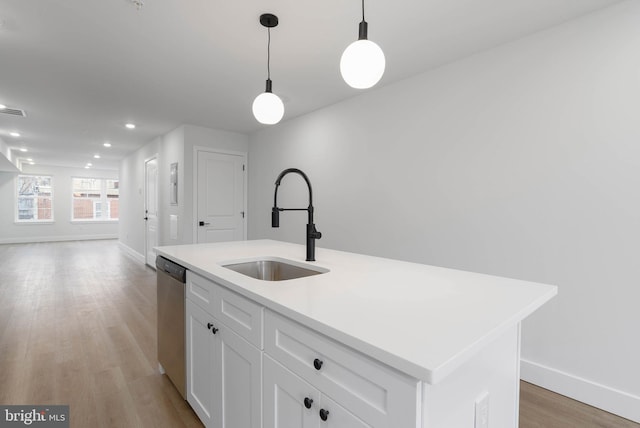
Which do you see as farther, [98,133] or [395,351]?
[98,133]

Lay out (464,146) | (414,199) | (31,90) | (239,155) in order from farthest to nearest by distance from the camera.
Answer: (239,155), (31,90), (414,199), (464,146)

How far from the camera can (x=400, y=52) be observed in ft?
7.81

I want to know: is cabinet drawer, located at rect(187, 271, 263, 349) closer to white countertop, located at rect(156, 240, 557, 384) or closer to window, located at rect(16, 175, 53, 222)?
white countertop, located at rect(156, 240, 557, 384)

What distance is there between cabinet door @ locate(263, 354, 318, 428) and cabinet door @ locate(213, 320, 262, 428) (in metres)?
0.06

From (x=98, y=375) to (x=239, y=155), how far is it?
11.9ft

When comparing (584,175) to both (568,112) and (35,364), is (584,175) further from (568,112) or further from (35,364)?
(35,364)

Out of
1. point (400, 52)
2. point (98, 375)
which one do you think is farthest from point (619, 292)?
point (98, 375)

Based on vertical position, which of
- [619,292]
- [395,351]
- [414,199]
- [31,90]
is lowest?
[619,292]

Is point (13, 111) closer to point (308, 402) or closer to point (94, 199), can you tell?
point (308, 402)

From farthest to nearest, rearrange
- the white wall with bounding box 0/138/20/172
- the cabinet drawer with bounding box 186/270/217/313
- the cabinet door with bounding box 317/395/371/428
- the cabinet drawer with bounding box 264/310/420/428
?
the white wall with bounding box 0/138/20/172 → the cabinet drawer with bounding box 186/270/217/313 → the cabinet door with bounding box 317/395/371/428 → the cabinet drawer with bounding box 264/310/420/428

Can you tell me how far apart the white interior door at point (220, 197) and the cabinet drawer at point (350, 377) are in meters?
4.06

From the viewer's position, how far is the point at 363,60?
4.25ft

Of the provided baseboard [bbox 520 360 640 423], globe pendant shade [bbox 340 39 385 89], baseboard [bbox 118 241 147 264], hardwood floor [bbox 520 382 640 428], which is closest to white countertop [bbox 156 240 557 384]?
globe pendant shade [bbox 340 39 385 89]

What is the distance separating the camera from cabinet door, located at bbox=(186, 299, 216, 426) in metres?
1.47
